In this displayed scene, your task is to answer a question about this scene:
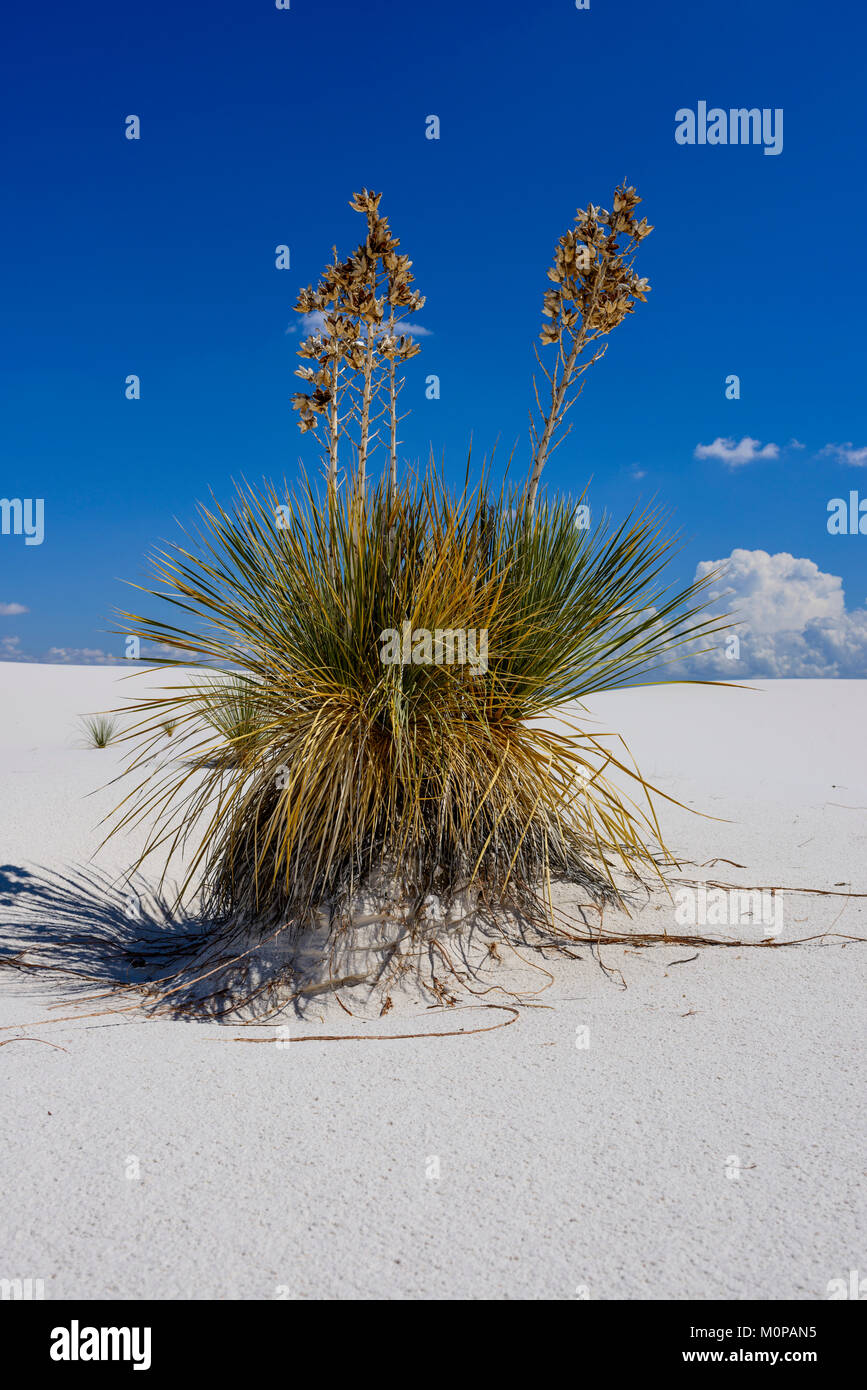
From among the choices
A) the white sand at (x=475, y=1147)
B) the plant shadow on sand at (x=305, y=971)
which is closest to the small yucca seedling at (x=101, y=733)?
the plant shadow on sand at (x=305, y=971)

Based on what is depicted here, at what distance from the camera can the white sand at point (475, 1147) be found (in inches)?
54.9

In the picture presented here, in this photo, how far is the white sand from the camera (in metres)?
1.39

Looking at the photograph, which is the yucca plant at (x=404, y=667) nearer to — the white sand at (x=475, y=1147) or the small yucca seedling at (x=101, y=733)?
the white sand at (x=475, y=1147)

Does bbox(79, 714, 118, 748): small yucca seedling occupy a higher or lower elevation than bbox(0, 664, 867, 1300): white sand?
higher

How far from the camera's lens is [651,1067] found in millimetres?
2143

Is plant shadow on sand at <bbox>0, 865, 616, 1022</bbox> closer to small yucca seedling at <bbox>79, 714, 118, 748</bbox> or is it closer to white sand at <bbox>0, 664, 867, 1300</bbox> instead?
white sand at <bbox>0, 664, 867, 1300</bbox>

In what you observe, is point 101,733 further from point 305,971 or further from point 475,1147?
point 475,1147

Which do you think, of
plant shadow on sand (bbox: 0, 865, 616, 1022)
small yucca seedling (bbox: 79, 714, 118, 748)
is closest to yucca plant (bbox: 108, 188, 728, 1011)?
plant shadow on sand (bbox: 0, 865, 616, 1022)

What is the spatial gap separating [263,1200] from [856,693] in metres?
22.6

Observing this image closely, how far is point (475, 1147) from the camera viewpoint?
1.74 metres

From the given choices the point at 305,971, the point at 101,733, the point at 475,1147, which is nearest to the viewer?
the point at 475,1147

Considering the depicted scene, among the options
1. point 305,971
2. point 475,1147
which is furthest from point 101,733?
point 475,1147

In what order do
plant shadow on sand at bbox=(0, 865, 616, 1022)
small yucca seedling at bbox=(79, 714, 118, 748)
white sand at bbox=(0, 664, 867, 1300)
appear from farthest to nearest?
small yucca seedling at bbox=(79, 714, 118, 748), plant shadow on sand at bbox=(0, 865, 616, 1022), white sand at bbox=(0, 664, 867, 1300)

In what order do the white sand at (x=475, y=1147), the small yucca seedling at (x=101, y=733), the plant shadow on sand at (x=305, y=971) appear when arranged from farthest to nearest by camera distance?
1. the small yucca seedling at (x=101, y=733)
2. the plant shadow on sand at (x=305, y=971)
3. the white sand at (x=475, y=1147)
